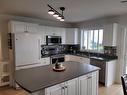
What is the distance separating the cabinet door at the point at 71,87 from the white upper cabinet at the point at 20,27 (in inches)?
106

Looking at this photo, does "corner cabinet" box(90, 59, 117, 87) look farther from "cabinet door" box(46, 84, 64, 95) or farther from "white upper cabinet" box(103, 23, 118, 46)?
"cabinet door" box(46, 84, 64, 95)

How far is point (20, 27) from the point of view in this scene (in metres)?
4.12

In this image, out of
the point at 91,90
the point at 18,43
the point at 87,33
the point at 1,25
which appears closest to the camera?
the point at 91,90

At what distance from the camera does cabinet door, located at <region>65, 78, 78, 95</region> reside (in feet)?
7.66

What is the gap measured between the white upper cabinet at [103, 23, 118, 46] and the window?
0.64 m

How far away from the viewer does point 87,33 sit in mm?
5773

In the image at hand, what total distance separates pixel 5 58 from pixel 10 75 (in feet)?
2.16

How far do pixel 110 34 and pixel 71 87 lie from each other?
273 cm

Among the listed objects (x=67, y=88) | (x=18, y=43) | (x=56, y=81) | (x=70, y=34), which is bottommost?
(x=67, y=88)

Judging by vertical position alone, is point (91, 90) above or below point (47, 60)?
below

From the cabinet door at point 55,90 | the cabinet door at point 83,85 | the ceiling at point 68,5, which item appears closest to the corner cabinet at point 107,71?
the cabinet door at point 83,85

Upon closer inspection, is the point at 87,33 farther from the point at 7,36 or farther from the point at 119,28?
the point at 7,36

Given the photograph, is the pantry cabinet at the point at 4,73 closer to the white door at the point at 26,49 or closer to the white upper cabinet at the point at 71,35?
the white door at the point at 26,49

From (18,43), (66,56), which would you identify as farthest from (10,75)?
(66,56)
